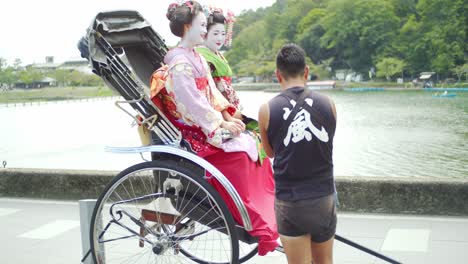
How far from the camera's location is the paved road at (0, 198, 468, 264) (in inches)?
125

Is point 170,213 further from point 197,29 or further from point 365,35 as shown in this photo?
point 365,35

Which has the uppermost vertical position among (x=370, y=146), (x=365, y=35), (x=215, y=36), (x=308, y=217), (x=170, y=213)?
(x=365, y=35)

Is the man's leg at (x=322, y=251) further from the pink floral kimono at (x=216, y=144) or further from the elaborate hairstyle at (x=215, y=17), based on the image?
the elaborate hairstyle at (x=215, y=17)

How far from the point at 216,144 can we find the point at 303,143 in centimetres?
71

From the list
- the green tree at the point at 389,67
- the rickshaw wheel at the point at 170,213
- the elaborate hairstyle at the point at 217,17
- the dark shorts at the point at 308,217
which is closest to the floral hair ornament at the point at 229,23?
the elaborate hairstyle at the point at 217,17

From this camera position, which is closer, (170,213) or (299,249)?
(299,249)

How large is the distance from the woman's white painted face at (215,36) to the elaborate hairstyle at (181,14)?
0.27 metres

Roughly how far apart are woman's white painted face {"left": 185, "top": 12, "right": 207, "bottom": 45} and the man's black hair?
0.76m

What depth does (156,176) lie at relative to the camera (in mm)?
2711

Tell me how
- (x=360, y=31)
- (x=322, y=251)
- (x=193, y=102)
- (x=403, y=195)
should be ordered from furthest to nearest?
(x=360, y=31) < (x=403, y=195) < (x=193, y=102) < (x=322, y=251)

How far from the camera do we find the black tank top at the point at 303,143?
1958 millimetres

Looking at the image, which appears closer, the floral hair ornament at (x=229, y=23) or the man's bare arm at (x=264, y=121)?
the man's bare arm at (x=264, y=121)

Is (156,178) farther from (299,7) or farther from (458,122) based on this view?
(299,7)

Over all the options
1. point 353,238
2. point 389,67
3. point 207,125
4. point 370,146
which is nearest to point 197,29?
point 207,125
